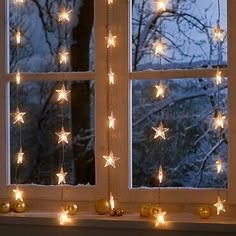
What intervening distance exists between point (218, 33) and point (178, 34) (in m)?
0.16

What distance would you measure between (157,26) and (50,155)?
68cm

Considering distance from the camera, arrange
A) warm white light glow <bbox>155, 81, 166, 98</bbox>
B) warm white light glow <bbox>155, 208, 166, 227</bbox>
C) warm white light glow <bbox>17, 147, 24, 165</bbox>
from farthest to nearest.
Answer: warm white light glow <bbox>17, 147, 24, 165</bbox> < warm white light glow <bbox>155, 81, 166, 98</bbox> < warm white light glow <bbox>155, 208, 166, 227</bbox>

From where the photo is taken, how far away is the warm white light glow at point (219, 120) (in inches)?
80.1

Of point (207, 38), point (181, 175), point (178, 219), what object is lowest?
point (178, 219)

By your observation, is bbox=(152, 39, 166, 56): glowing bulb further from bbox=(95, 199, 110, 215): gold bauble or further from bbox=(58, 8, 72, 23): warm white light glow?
bbox=(95, 199, 110, 215): gold bauble

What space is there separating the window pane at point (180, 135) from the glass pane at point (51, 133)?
0.64 feet

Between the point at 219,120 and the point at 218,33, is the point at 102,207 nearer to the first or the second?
the point at 219,120

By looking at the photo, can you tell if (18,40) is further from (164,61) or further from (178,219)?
(178,219)

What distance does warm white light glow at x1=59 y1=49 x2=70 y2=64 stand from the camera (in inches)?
85.7

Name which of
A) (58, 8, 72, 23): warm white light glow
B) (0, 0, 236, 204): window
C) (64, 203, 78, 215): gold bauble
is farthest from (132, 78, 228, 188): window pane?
(58, 8, 72, 23): warm white light glow

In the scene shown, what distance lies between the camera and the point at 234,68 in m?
2.02

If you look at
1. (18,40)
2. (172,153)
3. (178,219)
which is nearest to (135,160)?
(172,153)

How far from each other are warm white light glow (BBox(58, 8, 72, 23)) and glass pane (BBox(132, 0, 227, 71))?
27 cm

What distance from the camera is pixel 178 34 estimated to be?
2.10 m
